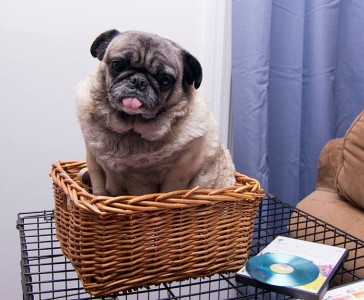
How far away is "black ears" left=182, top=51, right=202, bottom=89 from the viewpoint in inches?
35.5

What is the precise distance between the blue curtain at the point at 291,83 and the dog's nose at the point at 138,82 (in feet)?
2.48

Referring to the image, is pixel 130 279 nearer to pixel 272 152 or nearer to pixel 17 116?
pixel 17 116

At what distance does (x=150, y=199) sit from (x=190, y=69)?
0.30m

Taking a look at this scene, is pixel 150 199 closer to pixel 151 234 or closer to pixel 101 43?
pixel 151 234

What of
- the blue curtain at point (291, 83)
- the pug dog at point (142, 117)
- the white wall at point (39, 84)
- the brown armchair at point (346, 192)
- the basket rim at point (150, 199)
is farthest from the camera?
the blue curtain at point (291, 83)

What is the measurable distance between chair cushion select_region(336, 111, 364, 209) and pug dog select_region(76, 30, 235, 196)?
0.54m

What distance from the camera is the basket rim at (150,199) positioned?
732 millimetres

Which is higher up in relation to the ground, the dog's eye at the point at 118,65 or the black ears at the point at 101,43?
the black ears at the point at 101,43

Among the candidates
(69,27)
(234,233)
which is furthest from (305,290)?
(69,27)

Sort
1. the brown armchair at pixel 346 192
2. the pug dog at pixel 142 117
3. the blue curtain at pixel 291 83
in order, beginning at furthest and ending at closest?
the blue curtain at pixel 291 83, the brown armchair at pixel 346 192, the pug dog at pixel 142 117

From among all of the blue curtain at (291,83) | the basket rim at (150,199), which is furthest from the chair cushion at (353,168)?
the basket rim at (150,199)

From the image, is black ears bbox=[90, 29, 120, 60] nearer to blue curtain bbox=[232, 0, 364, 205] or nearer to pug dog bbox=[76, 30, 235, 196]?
pug dog bbox=[76, 30, 235, 196]

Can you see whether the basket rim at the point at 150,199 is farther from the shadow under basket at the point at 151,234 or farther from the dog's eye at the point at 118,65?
the dog's eye at the point at 118,65

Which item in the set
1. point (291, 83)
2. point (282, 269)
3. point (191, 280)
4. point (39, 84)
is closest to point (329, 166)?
point (291, 83)
